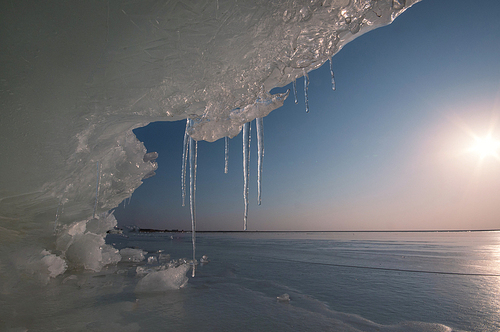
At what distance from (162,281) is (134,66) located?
317 cm

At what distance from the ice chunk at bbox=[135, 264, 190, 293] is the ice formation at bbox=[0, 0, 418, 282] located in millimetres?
2089

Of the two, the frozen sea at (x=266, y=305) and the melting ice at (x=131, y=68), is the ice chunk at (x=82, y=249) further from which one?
the melting ice at (x=131, y=68)

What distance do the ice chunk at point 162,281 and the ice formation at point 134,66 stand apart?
2.09m

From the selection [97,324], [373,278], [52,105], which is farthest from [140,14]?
[373,278]

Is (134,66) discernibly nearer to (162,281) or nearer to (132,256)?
(162,281)

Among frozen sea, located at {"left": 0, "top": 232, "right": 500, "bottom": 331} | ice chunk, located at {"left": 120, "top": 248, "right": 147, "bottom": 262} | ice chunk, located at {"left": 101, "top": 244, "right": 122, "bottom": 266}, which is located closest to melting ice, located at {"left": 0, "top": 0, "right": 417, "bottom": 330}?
frozen sea, located at {"left": 0, "top": 232, "right": 500, "bottom": 331}

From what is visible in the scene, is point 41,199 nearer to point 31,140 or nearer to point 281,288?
point 31,140

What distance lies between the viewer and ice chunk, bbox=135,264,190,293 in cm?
378

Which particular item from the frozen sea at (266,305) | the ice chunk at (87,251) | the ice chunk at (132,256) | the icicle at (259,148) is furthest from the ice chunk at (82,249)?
the icicle at (259,148)

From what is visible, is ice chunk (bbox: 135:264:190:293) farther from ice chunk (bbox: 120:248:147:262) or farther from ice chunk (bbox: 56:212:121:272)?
ice chunk (bbox: 120:248:147:262)

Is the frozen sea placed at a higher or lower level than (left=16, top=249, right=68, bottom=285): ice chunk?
lower

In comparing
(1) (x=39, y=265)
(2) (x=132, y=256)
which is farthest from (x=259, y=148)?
(2) (x=132, y=256)

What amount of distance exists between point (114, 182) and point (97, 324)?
16.3ft

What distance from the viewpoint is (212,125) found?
3.90 m
